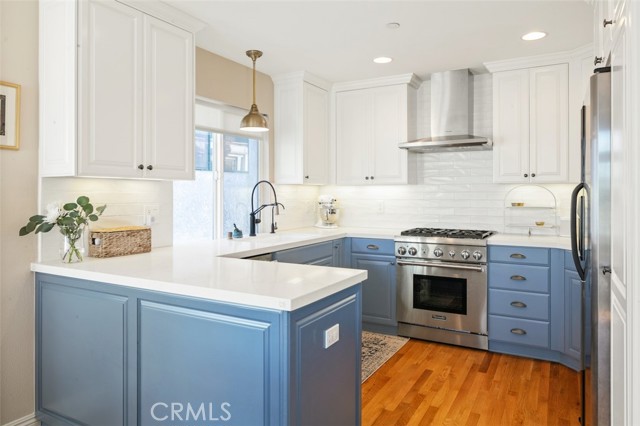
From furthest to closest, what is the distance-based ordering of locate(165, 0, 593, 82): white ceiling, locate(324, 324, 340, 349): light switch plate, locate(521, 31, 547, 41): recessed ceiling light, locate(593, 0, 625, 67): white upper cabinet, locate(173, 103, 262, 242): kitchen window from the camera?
1. locate(173, 103, 262, 242): kitchen window
2. locate(521, 31, 547, 41): recessed ceiling light
3. locate(165, 0, 593, 82): white ceiling
4. locate(324, 324, 340, 349): light switch plate
5. locate(593, 0, 625, 67): white upper cabinet

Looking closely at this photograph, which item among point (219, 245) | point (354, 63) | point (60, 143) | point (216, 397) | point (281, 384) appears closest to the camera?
point (281, 384)

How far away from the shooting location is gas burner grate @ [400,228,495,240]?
3.81 meters

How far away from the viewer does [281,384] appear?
1.61 meters

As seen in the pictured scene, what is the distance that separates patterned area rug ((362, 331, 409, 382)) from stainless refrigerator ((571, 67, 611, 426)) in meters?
1.52

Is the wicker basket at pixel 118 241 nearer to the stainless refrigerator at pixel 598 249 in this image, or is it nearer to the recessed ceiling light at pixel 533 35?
the stainless refrigerator at pixel 598 249

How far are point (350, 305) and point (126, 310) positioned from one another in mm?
1049

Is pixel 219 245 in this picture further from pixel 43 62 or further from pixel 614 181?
pixel 614 181

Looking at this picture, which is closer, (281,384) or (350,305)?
(281,384)

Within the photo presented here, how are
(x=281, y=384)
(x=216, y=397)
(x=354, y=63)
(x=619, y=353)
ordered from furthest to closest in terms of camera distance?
(x=354, y=63) → (x=216, y=397) → (x=281, y=384) → (x=619, y=353)

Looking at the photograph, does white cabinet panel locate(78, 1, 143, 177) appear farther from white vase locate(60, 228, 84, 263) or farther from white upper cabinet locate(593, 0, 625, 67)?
white upper cabinet locate(593, 0, 625, 67)

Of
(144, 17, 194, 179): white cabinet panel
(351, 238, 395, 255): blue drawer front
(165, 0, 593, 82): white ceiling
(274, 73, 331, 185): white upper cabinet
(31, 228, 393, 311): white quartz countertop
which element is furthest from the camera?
(274, 73, 331, 185): white upper cabinet

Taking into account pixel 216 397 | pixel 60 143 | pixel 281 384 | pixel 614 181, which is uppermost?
pixel 60 143

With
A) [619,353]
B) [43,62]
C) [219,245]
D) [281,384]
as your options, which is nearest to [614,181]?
[619,353]

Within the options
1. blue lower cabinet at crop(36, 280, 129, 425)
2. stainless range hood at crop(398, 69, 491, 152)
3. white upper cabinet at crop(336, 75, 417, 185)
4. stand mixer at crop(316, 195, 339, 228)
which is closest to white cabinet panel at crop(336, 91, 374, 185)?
white upper cabinet at crop(336, 75, 417, 185)
